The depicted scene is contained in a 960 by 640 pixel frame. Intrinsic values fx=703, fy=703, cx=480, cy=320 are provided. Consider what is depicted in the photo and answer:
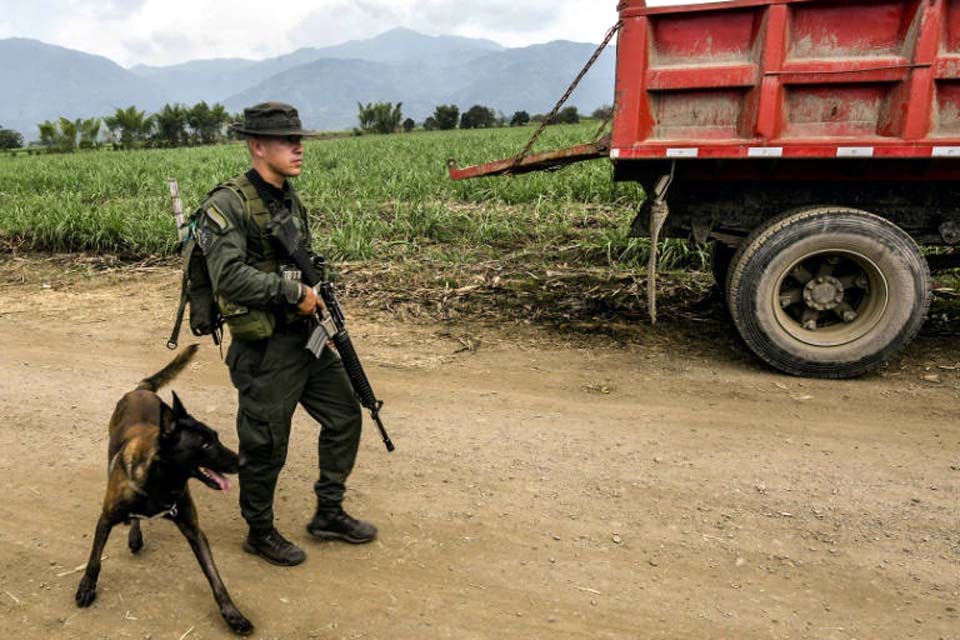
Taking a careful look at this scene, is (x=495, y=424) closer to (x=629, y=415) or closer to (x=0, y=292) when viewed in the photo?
(x=629, y=415)

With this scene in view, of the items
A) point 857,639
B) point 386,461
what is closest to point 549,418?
point 386,461

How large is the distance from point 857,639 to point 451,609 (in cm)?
141

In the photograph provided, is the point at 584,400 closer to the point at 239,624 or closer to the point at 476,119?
the point at 239,624

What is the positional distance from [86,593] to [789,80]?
442 cm

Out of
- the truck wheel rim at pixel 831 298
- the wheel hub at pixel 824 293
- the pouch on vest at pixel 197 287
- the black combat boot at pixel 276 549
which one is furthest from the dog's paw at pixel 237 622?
the wheel hub at pixel 824 293

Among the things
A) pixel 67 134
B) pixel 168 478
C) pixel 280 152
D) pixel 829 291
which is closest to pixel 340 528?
pixel 168 478

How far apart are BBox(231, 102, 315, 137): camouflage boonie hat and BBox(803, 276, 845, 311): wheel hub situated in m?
3.58

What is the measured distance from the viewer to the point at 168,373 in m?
3.46

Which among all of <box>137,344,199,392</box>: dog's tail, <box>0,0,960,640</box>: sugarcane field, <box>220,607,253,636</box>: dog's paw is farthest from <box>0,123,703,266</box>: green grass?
<box>220,607,253,636</box>: dog's paw

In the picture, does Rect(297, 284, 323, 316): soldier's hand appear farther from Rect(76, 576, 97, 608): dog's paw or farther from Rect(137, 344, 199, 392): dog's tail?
Rect(76, 576, 97, 608): dog's paw

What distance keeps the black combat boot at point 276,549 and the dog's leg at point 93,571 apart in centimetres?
57

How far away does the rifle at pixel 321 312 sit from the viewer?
Result: 107 inches

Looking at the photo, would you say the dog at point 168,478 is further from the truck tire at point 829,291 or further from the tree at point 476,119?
the tree at point 476,119

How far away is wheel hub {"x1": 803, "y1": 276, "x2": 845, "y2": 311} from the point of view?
4.69 metres
